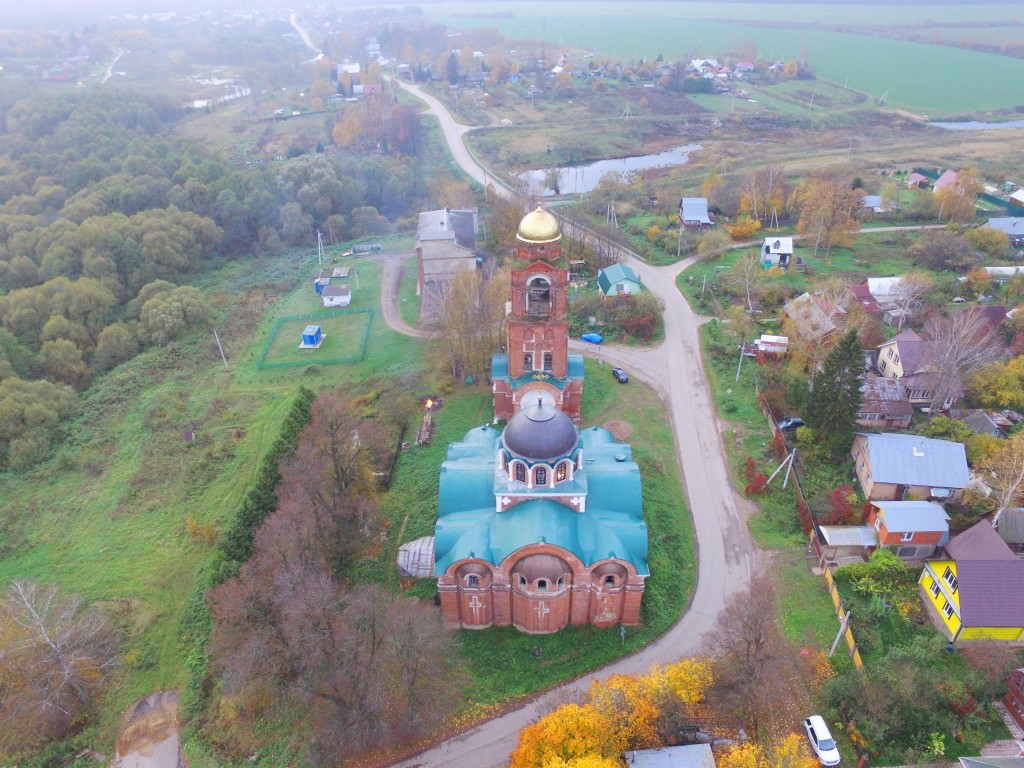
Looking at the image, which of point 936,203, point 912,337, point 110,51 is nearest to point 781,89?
point 936,203

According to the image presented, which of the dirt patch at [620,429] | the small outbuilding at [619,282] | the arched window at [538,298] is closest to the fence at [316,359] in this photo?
the arched window at [538,298]

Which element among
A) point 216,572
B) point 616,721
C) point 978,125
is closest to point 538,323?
point 616,721

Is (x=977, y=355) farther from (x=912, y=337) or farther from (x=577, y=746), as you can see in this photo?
(x=577, y=746)

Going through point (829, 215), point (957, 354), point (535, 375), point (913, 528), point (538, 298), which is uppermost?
point (538, 298)

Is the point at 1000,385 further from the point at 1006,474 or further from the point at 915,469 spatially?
the point at 915,469

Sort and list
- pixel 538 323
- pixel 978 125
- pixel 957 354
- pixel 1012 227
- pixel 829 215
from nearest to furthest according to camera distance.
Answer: pixel 538 323 → pixel 957 354 → pixel 829 215 → pixel 1012 227 → pixel 978 125

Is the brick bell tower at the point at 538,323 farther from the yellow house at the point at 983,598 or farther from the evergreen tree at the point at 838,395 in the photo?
the yellow house at the point at 983,598
